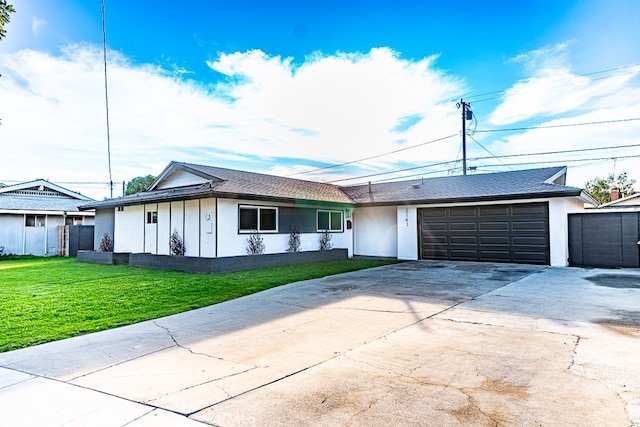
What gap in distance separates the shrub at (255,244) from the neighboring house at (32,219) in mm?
13132

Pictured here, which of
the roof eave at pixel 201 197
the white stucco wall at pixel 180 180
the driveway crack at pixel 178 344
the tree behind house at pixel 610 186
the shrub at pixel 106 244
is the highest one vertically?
the tree behind house at pixel 610 186

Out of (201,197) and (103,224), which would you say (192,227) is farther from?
(103,224)

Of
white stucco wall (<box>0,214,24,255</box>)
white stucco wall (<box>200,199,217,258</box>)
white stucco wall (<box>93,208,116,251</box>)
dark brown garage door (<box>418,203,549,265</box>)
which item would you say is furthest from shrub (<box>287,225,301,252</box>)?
white stucco wall (<box>0,214,24,255</box>)

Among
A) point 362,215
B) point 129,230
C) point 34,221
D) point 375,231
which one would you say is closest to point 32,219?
point 34,221

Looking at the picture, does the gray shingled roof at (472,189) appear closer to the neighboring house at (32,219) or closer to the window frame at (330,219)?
the window frame at (330,219)

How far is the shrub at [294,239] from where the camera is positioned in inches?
596

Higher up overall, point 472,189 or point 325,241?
point 472,189

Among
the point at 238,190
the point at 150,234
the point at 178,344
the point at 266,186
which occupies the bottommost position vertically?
the point at 178,344

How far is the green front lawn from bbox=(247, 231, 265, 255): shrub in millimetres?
960

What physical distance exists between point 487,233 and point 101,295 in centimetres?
1249

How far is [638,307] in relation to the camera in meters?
6.49

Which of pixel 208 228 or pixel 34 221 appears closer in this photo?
pixel 208 228

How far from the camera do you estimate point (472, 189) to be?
1520cm

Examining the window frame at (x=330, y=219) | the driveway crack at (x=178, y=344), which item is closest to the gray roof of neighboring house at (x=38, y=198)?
the window frame at (x=330, y=219)
